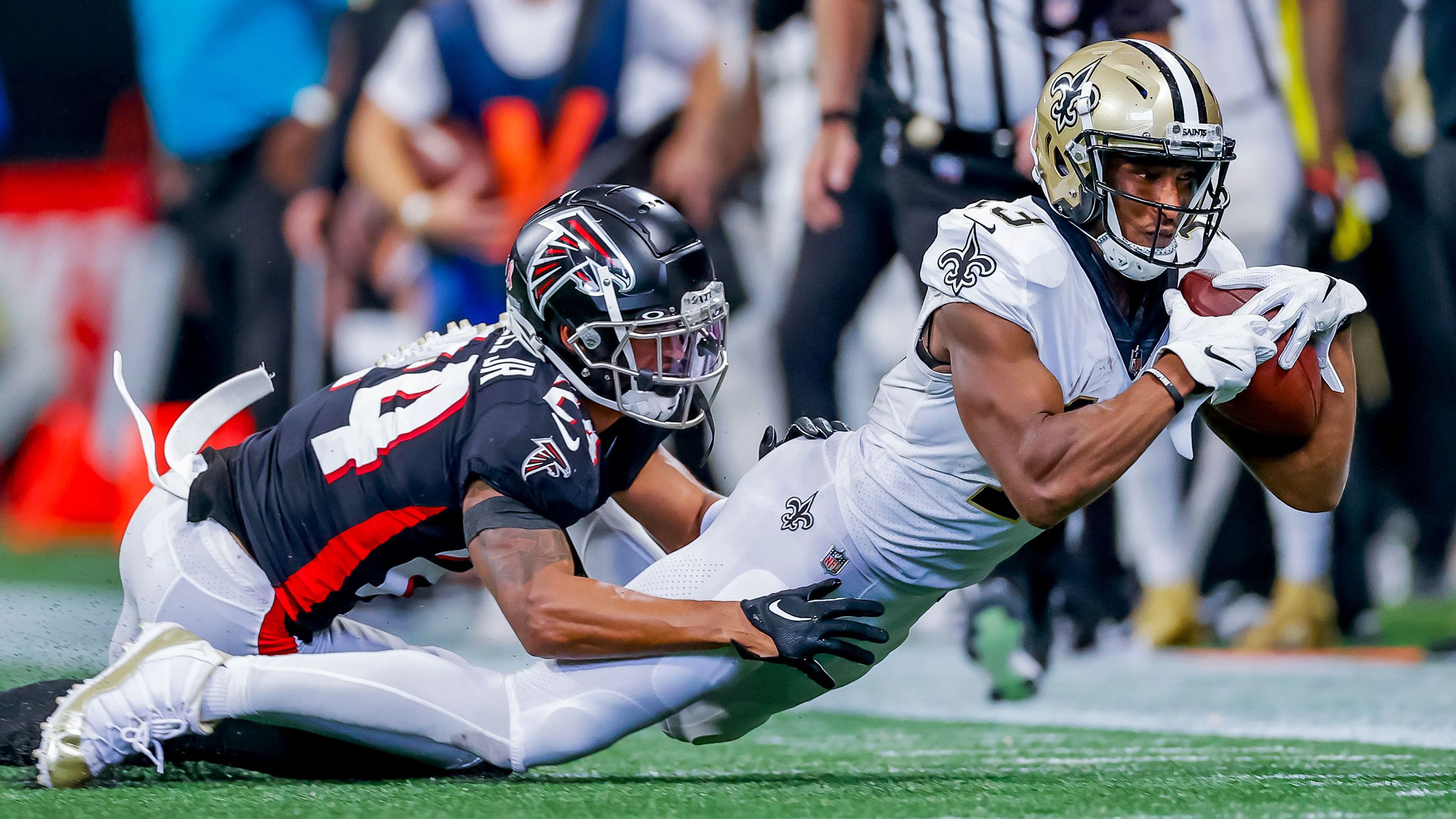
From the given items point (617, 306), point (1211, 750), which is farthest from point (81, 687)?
point (1211, 750)

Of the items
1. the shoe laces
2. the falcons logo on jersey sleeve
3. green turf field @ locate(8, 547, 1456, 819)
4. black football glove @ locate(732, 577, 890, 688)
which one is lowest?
green turf field @ locate(8, 547, 1456, 819)

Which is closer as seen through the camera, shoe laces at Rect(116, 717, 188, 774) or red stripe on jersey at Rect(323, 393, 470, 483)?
shoe laces at Rect(116, 717, 188, 774)

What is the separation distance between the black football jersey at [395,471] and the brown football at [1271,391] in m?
1.01

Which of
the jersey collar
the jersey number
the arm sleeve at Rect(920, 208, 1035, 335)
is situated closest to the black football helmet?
the jersey number

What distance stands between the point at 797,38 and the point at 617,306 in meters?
3.21

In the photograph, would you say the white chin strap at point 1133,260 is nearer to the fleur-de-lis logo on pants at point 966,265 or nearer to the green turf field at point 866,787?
the fleur-de-lis logo on pants at point 966,265

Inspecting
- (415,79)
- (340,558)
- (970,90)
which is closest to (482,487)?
(340,558)

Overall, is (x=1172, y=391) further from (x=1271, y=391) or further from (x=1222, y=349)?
(x=1271, y=391)

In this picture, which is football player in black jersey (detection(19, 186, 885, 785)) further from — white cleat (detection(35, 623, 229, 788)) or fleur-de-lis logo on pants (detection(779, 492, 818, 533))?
fleur-de-lis logo on pants (detection(779, 492, 818, 533))

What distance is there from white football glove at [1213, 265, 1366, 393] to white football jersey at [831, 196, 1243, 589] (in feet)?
0.69

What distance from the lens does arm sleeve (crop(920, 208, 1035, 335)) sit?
2.30m

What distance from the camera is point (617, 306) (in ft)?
8.29

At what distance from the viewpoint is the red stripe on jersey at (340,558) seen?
8.13ft

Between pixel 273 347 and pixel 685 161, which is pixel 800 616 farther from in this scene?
pixel 273 347
